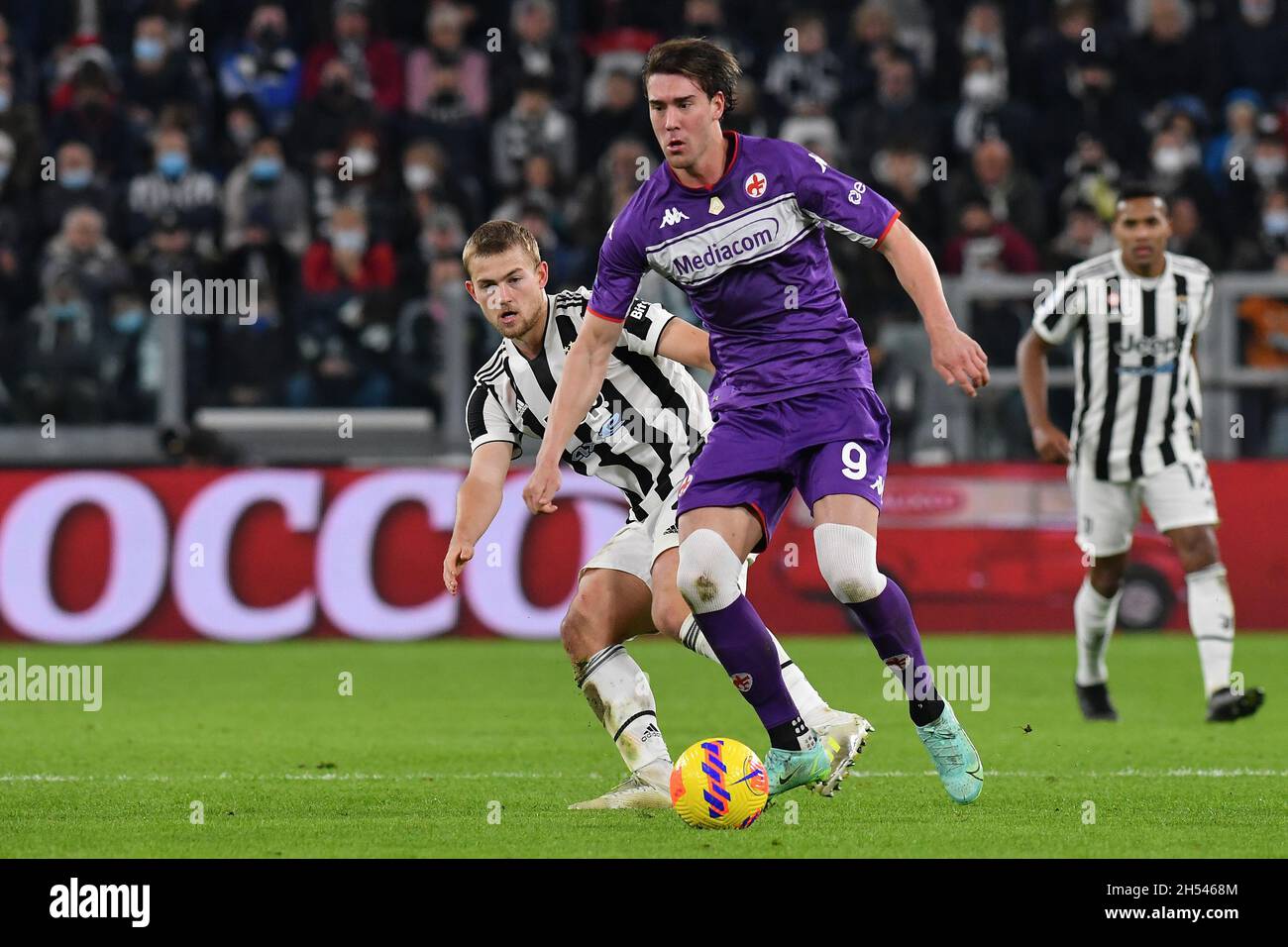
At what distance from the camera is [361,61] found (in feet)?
57.8

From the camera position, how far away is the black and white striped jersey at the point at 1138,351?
9586mm

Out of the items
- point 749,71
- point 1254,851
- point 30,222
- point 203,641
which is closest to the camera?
point 1254,851

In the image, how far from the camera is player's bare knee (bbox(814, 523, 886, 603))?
613 centimetres

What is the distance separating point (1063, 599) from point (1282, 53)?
6230 millimetres

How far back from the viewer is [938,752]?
6355 millimetres

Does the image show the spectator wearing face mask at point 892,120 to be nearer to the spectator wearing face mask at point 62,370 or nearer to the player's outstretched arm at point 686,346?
the spectator wearing face mask at point 62,370

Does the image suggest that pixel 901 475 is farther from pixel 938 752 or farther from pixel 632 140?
pixel 938 752

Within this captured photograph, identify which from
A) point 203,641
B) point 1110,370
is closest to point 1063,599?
point 1110,370

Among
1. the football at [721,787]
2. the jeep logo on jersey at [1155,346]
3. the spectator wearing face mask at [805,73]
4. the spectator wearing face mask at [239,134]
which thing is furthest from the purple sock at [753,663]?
the spectator wearing face mask at [805,73]

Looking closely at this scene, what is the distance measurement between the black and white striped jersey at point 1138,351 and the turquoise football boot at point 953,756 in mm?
3521

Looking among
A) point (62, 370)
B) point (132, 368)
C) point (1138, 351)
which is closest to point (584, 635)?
point (1138, 351)

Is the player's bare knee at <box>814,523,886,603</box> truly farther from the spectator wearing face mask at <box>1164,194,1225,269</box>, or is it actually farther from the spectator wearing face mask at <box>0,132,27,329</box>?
the spectator wearing face mask at <box>0,132,27,329</box>

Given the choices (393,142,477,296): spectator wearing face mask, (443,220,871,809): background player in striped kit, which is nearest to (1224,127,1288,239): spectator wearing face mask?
(393,142,477,296): spectator wearing face mask

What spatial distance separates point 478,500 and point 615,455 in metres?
0.51
